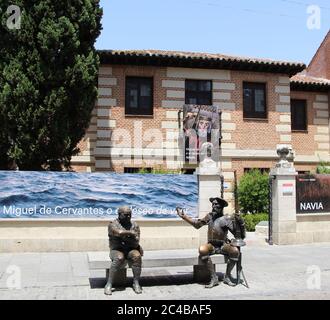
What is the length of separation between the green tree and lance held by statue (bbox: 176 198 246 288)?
22.3 feet

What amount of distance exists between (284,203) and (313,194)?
3.73 ft

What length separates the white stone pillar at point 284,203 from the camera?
1344cm

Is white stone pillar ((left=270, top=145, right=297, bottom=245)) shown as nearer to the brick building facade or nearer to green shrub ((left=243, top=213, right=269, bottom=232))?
green shrub ((left=243, top=213, right=269, bottom=232))

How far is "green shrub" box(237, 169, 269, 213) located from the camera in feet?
54.5

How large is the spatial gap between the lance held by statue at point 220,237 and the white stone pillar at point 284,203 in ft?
17.9

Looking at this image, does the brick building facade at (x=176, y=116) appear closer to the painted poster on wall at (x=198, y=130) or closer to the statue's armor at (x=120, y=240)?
→ the painted poster on wall at (x=198, y=130)

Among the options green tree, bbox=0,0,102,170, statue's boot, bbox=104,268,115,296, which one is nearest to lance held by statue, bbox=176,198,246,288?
statue's boot, bbox=104,268,115,296

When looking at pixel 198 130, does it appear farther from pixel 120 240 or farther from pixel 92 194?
pixel 120 240

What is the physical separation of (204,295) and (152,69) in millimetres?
13154

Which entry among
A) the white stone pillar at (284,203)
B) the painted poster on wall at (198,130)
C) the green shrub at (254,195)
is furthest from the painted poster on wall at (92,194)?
the painted poster on wall at (198,130)

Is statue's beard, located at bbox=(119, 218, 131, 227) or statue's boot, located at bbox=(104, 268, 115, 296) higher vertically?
statue's beard, located at bbox=(119, 218, 131, 227)

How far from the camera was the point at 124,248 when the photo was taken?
783cm
